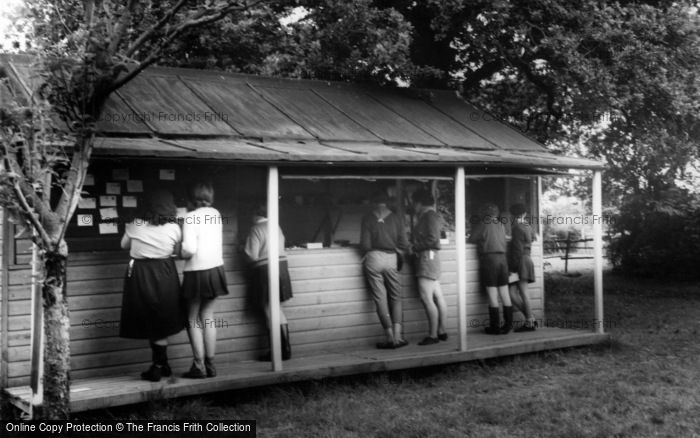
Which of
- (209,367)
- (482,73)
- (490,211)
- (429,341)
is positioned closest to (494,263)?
(490,211)

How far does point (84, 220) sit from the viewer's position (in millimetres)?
7879

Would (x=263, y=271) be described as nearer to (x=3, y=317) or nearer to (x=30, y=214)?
(x=3, y=317)

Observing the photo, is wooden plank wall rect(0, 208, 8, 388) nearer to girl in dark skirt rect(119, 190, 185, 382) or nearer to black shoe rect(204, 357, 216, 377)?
girl in dark skirt rect(119, 190, 185, 382)

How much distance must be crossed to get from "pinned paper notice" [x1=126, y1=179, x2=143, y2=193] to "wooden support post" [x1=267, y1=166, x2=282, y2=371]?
1.36 m

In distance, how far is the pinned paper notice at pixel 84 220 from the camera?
25.7 ft

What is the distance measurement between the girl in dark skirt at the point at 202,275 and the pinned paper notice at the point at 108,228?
2.69 ft

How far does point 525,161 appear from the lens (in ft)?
31.8

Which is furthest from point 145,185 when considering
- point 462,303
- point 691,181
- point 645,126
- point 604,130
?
point 691,181

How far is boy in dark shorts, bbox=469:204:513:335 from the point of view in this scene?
35.1ft

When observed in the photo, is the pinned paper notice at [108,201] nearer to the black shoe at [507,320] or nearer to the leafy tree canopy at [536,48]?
the black shoe at [507,320]

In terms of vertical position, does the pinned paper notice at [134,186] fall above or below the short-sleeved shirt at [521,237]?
above

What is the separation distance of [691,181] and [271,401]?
14.3 meters

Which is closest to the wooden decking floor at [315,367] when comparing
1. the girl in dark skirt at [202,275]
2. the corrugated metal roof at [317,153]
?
the girl in dark skirt at [202,275]

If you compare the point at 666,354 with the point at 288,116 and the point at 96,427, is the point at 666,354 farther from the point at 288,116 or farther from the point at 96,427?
the point at 96,427
